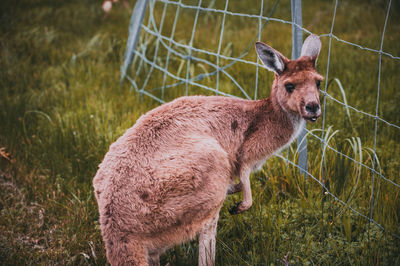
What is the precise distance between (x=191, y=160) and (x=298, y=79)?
1016 mm

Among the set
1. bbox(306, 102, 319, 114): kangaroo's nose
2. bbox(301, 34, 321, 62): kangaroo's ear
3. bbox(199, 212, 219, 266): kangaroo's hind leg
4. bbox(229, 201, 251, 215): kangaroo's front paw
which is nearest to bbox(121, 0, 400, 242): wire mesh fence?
bbox(301, 34, 321, 62): kangaroo's ear

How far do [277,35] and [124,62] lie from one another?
2543 millimetres

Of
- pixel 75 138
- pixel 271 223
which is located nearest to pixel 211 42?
pixel 75 138

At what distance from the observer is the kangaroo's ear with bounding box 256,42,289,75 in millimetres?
3021

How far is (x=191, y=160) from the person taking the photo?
2758mm

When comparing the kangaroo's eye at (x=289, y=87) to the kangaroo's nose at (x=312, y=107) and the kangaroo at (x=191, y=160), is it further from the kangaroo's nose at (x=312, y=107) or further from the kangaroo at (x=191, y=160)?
the kangaroo's nose at (x=312, y=107)

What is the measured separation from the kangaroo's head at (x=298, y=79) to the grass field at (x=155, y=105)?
63cm

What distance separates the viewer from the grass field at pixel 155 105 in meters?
3.14

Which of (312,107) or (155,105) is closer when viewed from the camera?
(312,107)

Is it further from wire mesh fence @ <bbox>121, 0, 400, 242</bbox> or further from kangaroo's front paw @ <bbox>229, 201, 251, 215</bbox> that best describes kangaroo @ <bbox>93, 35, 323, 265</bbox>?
wire mesh fence @ <bbox>121, 0, 400, 242</bbox>

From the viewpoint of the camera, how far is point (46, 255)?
325 cm

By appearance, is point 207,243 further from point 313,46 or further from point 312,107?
point 313,46

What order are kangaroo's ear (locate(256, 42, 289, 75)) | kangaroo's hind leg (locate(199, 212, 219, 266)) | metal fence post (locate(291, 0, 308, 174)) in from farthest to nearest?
metal fence post (locate(291, 0, 308, 174)), kangaroo's ear (locate(256, 42, 289, 75)), kangaroo's hind leg (locate(199, 212, 219, 266))

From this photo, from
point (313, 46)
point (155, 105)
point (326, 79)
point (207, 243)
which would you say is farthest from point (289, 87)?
point (155, 105)
